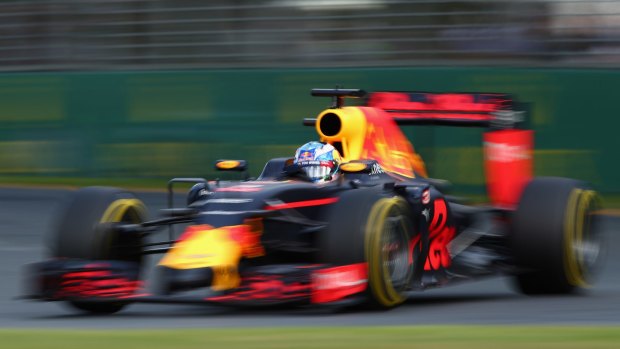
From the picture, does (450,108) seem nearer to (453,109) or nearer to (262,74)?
(453,109)

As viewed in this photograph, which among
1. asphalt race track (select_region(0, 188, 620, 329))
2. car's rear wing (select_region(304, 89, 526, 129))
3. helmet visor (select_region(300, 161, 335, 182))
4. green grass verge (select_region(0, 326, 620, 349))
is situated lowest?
asphalt race track (select_region(0, 188, 620, 329))

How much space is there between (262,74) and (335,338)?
1094 centimetres

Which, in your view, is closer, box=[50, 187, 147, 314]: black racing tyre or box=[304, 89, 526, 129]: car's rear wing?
box=[50, 187, 147, 314]: black racing tyre

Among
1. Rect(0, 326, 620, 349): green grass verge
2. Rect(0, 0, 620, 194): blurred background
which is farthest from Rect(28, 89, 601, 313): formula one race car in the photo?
Rect(0, 0, 620, 194): blurred background

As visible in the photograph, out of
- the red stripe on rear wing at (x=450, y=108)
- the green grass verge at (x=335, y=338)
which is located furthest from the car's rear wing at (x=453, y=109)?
the green grass verge at (x=335, y=338)

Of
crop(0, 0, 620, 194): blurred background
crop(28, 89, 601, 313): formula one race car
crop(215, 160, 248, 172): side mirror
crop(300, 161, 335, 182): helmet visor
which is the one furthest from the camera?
crop(0, 0, 620, 194): blurred background

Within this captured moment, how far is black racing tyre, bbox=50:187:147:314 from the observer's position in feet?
28.6

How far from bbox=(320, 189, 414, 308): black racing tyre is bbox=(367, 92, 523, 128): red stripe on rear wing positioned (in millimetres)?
2169

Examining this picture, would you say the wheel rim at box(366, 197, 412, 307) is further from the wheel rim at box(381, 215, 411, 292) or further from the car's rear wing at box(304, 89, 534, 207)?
the car's rear wing at box(304, 89, 534, 207)

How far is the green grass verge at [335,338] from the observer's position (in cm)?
621

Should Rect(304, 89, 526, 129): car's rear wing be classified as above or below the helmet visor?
above

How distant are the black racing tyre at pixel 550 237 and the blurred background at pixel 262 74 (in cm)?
521

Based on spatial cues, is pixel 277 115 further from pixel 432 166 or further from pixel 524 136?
pixel 524 136

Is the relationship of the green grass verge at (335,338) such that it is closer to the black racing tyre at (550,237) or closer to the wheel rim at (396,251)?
the wheel rim at (396,251)
